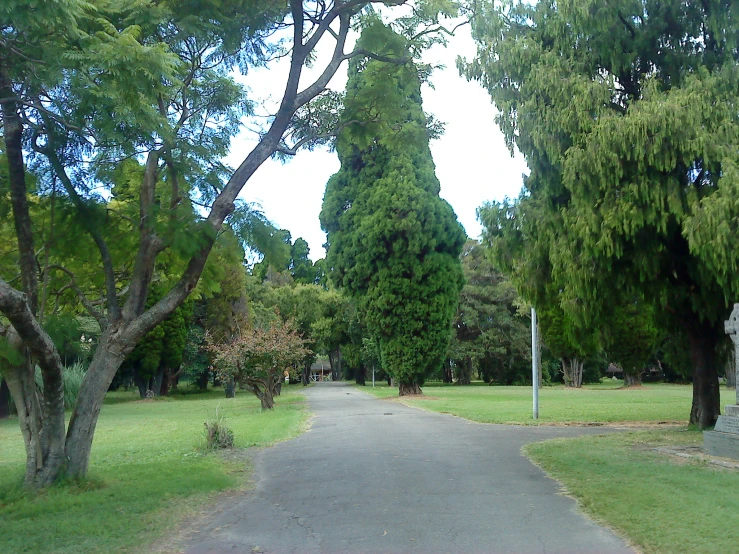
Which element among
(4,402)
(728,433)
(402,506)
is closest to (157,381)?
(4,402)

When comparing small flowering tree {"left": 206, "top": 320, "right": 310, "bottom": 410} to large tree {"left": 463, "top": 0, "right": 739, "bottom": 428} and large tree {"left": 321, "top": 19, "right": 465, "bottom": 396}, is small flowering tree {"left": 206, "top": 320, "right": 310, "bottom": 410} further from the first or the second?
large tree {"left": 463, "top": 0, "right": 739, "bottom": 428}

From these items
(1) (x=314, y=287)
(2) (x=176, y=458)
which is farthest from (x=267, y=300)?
(2) (x=176, y=458)

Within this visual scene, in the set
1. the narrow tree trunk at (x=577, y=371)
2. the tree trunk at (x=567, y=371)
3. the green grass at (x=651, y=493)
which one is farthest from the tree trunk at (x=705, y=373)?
the tree trunk at (x=567, y=371)

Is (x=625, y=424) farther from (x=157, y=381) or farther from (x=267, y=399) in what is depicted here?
(x=157, y=381)

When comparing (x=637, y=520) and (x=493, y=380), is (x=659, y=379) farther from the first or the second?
(x=637, y=520)

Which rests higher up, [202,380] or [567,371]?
[567,371]

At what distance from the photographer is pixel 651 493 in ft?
27.6

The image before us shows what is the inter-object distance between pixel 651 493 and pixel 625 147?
600 cm

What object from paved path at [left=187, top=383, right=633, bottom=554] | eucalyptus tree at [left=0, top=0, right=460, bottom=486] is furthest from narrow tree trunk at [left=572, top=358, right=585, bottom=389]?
eucalyptus tree at [left=0, top=0, right=460, bottom=486]

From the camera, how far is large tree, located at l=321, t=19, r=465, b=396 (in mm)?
34031

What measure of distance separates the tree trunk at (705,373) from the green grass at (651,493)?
2.27 metres

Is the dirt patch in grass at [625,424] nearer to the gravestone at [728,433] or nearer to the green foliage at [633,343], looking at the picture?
the gravestone at [728,433]

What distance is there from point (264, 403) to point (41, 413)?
61.8ft

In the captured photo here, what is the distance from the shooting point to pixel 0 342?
333 inches
